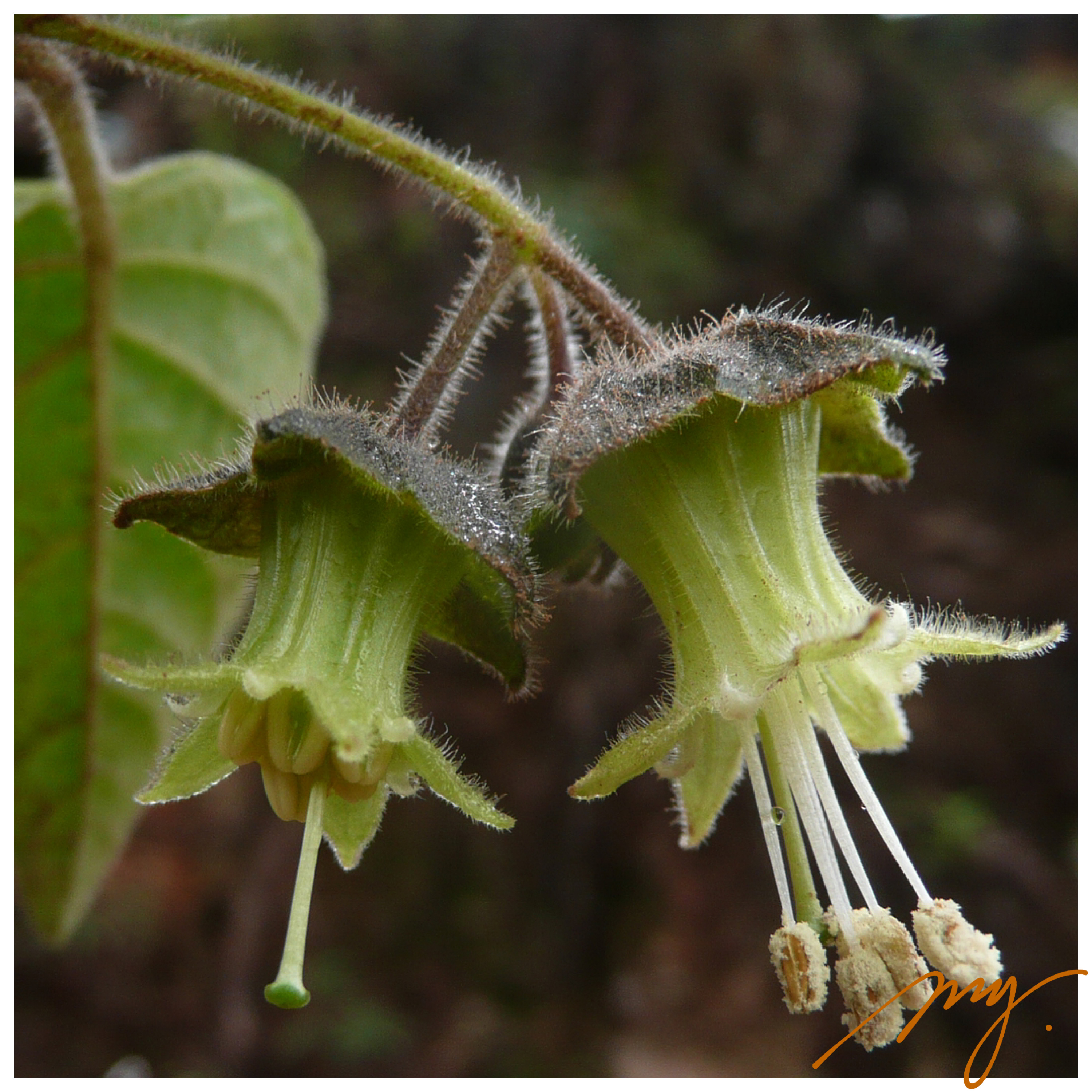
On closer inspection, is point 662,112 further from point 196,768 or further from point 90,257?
point 196,768

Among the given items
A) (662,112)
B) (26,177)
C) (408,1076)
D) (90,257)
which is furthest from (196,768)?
(662,112)

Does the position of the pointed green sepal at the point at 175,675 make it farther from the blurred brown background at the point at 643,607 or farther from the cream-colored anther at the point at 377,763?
the blurred brown background at the point at 643,607

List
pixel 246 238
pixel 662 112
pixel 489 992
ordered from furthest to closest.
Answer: pixel 662 112, pixel 489 992, pixel 246 238

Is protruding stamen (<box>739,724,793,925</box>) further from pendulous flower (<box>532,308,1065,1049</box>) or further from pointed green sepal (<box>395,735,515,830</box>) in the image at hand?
pointed green sepal (<box>395,735,515,830</box>)

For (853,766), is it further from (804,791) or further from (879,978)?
(879,978)

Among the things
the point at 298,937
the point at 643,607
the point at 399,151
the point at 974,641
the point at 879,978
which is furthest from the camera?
the point at 643,607

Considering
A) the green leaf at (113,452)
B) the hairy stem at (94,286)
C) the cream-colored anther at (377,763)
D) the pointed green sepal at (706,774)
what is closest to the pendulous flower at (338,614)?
the cream-colored anther at (377,763)

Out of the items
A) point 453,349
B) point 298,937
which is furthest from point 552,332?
point 298,937
